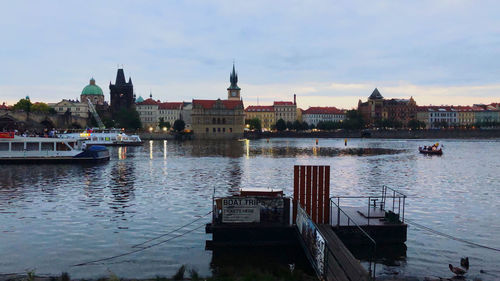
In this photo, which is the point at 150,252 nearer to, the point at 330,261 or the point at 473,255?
the point at 330,261

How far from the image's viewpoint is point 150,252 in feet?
64.5

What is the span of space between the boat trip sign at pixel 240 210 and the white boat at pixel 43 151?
4716 cm

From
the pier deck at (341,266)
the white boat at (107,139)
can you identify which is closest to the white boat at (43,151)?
the white boat at (107,139)

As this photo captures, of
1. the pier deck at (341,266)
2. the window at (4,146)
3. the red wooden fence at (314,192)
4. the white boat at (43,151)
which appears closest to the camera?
the pier deck at (341,266)

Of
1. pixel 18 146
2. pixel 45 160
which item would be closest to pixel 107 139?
pixel 18 146

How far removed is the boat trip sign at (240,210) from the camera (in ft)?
66.3

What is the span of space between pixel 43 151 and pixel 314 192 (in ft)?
174

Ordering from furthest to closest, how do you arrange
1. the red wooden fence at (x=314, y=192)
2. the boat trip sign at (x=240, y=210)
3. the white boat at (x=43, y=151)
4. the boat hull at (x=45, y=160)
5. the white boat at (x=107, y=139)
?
the white boat at (x=107, y=139) → the white boat at (x=43, y=151) → the boat hull at (x=45, y=160) → the red wooden fence at (x=314, y=192) → the boat trip sign at (x=240, y=210)

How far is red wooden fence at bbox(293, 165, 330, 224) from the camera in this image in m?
20.6

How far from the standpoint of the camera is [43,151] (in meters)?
62.4

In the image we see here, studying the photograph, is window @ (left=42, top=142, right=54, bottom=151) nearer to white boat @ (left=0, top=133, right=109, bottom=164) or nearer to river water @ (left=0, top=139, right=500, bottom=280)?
white boat @ (left=0, top=133, right=109, bottom=164)

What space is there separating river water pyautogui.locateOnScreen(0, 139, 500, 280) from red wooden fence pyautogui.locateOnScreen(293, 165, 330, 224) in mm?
3609

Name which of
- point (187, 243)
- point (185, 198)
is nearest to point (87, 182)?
point (185, 198)

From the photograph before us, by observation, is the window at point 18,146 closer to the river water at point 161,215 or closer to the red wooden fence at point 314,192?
the river water at point 161,215
